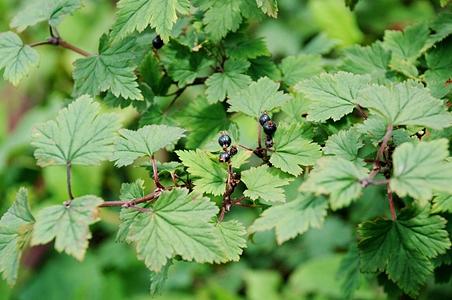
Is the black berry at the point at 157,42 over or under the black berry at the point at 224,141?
over

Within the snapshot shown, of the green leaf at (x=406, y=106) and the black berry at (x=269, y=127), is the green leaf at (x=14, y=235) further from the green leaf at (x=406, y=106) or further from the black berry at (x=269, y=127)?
the green leaf at (x=406, y=106)

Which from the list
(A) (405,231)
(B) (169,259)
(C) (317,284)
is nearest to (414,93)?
(A) (405,231)

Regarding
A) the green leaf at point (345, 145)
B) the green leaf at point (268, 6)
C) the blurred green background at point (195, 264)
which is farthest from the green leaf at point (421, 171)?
the blurred green background at point (195, 264)

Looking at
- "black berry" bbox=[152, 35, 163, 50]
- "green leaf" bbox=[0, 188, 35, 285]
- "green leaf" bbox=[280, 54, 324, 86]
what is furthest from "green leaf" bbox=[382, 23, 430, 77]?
"green leaf" bbox=[0, 188, 35, 285]

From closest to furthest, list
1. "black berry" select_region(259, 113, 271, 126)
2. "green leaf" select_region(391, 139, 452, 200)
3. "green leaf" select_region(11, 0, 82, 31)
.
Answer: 1. "green leaf" select_region(391, 139, 452, 200)
2. "black berry" select_region(259, 113, 271, 126)
3. "green leaf" select_region(11, 0, 82, 31)

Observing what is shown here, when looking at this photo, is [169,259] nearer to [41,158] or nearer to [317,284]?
[41,158]

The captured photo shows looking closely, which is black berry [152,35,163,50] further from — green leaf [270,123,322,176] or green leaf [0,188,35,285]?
green leaf [0,188,35,285]
